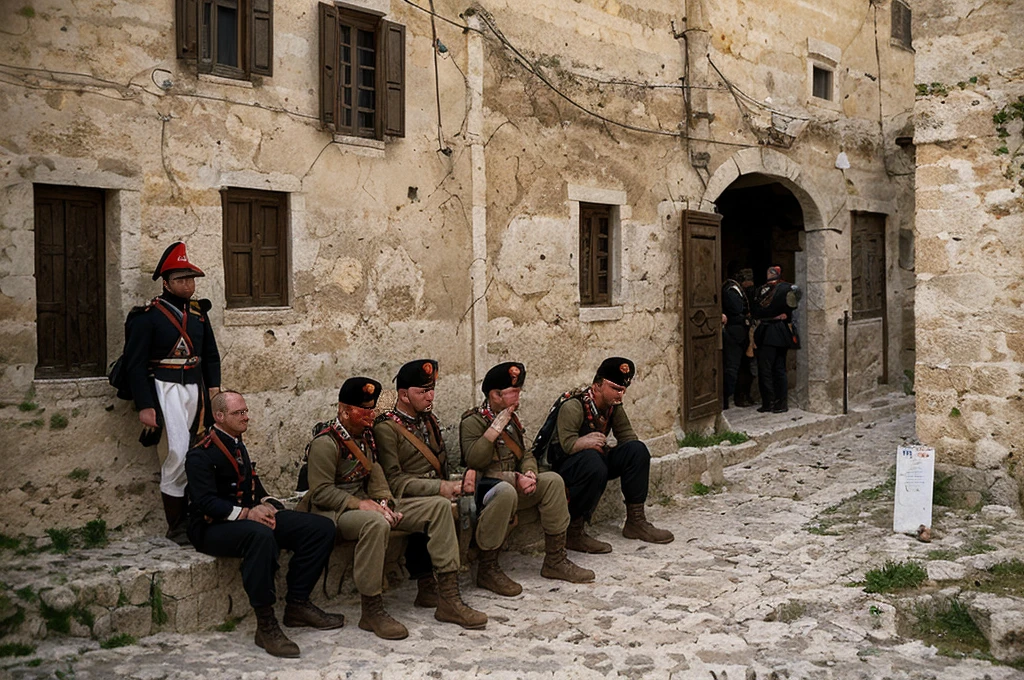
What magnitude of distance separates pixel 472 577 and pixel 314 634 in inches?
53.7

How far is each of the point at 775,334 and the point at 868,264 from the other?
232cm

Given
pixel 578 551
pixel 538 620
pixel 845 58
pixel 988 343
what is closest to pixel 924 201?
pixel 988 343

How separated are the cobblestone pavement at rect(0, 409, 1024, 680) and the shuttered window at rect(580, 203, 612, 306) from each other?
2610 millimetres

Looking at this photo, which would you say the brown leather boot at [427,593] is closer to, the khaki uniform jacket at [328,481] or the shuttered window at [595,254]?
the khaki uniform jacket at [328,481]

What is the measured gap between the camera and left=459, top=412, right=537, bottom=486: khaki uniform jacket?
19.6ft

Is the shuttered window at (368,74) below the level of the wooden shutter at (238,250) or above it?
above

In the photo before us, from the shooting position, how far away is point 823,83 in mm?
11891

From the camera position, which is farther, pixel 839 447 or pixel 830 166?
pixel 830 166

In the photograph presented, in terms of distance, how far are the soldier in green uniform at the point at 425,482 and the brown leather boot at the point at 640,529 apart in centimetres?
175

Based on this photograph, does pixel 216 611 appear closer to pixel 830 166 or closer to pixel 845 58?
pixel 830 166

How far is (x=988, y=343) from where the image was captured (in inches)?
278

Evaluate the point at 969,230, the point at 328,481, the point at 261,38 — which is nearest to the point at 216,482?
the point at 328,481

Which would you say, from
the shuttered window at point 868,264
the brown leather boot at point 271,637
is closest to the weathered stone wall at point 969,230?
the shuttered window at point 868,264

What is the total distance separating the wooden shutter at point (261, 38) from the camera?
6.23 m
